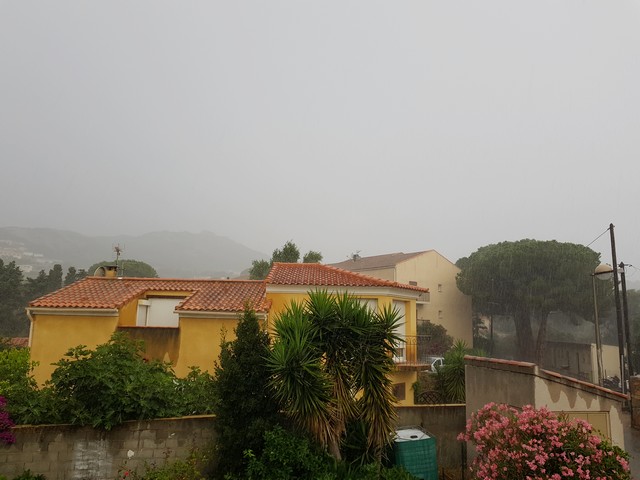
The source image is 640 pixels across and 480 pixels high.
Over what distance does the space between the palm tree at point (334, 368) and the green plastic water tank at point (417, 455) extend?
38 centimetres

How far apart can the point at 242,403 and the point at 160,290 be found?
396 inches

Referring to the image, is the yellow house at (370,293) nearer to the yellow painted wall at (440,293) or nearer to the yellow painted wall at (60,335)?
the yellow painted wall at (60,335)

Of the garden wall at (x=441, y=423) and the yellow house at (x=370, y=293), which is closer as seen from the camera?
the garden wall at (x=441, y=423)

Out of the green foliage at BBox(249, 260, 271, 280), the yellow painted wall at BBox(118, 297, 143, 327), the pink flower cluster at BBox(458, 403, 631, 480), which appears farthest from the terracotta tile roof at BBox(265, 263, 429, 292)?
the green foliage at BBox(249, 260, 271, 280)

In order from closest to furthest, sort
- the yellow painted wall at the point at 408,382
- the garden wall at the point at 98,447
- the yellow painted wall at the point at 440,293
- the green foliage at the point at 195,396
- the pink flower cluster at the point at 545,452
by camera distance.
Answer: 1. the pink flower cluster at the point at 545,452
2. the garden wall at the point at 98,447
3. the green foliage at the point at 195,396
4. the yellow painted wall at the point at 408,382
5. the yellow painted wall at the point at 440,293

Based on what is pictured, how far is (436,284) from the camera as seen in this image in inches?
1965

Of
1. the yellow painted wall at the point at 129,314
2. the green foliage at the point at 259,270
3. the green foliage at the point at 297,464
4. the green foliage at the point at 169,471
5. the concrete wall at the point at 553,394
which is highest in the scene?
the green foliage at the point at 259,270

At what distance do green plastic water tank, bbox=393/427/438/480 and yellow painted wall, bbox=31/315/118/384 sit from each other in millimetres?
10138

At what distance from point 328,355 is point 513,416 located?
367cm

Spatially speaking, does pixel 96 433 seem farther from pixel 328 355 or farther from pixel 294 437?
pixel 328 355

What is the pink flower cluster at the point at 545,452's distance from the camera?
6488 millimetres

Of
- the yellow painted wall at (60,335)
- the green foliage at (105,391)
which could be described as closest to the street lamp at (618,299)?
the green foliage at (105,391)

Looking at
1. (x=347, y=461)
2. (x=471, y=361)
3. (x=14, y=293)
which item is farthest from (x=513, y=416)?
(x=14, y=293)

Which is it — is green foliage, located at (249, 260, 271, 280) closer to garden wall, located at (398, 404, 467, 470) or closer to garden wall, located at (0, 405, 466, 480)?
garden wall, located at (398, 404, 467, 470)
